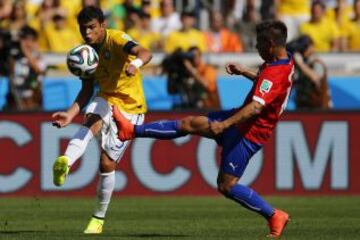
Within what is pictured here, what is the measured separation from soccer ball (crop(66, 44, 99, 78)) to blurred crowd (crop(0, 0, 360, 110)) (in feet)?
24.7

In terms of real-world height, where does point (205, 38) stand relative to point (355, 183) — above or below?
above

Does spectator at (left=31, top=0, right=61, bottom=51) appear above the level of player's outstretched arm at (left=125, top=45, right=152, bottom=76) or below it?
below

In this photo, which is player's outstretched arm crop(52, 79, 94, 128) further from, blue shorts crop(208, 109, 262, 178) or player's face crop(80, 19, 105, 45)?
blue shorts crop(208, 109, 262, 178)

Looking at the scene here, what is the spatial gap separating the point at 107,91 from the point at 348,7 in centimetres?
1080

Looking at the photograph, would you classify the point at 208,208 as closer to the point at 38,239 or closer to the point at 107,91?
the point at 107,91

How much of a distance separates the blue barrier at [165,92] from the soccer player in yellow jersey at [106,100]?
7.01 m

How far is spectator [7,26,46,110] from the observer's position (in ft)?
63.8

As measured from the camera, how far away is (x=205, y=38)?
21.3 meters

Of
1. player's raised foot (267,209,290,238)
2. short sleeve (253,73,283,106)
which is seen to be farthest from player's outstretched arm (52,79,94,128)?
player's raised foot (267,209,290,238)

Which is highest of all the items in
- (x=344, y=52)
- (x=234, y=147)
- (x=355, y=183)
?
(x=234, y=147)

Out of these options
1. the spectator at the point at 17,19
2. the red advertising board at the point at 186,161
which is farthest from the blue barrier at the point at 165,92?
the spectator at the point at 17,19

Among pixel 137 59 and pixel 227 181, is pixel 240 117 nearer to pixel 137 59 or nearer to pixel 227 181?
pixel 227 181

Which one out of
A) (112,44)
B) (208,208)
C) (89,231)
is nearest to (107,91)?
(112,44)

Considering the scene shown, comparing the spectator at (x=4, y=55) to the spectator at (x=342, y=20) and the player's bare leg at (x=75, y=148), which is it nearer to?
the spectator at (x=342, y=20)
